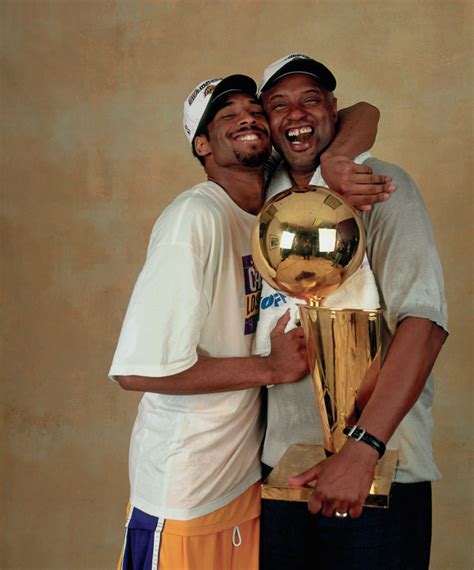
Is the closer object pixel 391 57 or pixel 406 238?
pixel 406 238

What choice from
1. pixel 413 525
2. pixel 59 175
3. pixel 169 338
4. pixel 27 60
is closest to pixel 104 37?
pixel 27 60

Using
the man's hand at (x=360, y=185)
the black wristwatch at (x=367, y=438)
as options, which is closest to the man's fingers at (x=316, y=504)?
the black wristwatch at (x=367, y=438)

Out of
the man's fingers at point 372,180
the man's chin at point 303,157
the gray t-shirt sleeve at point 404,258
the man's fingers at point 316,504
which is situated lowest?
the man's fingers at point 316,504

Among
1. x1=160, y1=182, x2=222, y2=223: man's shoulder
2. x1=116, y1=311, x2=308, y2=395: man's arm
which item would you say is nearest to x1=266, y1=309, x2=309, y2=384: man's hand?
x1=116, y1=311, x2=308, y2=395: man's arm

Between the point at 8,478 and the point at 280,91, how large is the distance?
82.2 inches

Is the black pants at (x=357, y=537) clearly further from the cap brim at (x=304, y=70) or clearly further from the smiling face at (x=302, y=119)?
the cap brim at (x=304, y=70)

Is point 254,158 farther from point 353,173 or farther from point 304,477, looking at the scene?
point 304,477

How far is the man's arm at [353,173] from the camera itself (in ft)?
4.73

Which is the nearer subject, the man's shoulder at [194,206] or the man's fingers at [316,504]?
the man's fingers at [316,504]

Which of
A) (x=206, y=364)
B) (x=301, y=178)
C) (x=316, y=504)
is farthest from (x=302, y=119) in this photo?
(x=316, y=504)

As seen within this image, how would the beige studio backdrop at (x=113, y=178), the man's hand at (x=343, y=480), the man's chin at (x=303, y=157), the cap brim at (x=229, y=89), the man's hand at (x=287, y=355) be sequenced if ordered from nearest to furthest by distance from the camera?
the man's hand at (x=343, y=480)
the man's hand at (x=287, y=355)
the man's chin at (x=303, y=157)
the cap brim at (x=229, y=89)
the beige studio backdrop at (x=113, y=178)

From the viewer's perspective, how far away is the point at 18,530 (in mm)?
3318

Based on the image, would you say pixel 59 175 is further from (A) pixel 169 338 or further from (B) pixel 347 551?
(B) pixel 347 551

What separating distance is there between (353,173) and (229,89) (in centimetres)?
41
